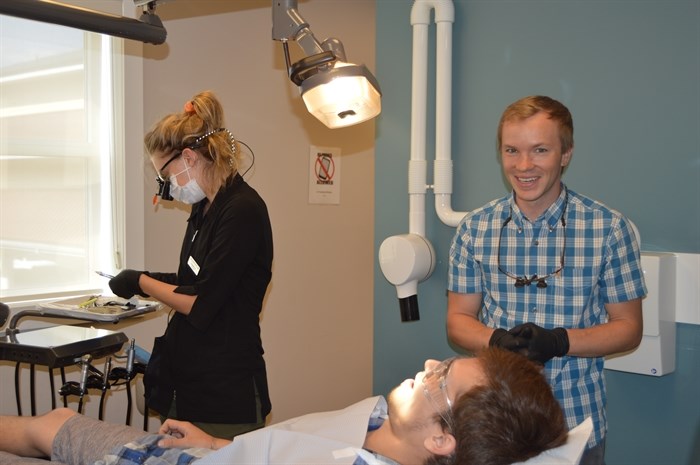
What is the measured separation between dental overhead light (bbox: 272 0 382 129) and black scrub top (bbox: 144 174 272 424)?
515mm

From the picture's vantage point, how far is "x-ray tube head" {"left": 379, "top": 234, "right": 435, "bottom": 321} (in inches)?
100

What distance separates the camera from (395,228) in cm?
289

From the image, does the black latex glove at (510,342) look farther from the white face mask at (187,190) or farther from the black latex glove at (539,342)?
the white face mask at (187,190)

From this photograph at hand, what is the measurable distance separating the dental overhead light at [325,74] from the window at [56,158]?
1.61m

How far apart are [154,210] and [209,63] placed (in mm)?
796

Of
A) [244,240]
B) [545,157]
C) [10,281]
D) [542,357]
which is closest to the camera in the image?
[542,357]

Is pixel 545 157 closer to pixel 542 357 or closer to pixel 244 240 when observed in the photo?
pixel 542 357

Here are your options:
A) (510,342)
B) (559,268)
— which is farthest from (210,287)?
(559,268)

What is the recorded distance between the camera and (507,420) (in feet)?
4.60

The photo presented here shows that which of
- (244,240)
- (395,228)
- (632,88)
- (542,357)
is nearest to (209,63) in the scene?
(395,228)

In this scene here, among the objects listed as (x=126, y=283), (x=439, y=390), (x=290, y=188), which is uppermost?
(x=290, y=188)

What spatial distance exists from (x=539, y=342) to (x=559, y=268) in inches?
11.7

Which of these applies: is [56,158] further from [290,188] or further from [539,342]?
[539,342]

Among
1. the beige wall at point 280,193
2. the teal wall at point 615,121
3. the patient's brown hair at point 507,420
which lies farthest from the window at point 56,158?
the patient's brown hair at point 507,420
